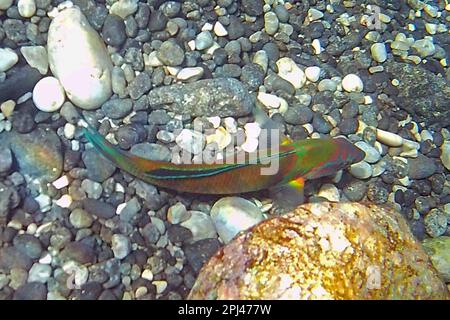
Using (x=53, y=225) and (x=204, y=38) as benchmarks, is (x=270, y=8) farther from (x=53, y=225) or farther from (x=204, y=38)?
(x=53, y=225)

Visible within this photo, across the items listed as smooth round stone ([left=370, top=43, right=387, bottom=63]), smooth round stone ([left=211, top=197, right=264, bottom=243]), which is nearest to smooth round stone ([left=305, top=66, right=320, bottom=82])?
smooth round stone ([left=370, top=43, right=387, bottom=63])

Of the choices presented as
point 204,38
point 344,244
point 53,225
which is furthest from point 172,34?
point 344,244

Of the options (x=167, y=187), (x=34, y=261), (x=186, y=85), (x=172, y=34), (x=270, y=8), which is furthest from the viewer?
(x=270, y=8)

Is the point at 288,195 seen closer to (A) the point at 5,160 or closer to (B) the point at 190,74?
(B) the point at 190,74

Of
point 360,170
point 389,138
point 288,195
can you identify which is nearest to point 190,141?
point 288,195

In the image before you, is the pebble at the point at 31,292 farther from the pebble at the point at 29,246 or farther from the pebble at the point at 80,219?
the pebble at the point at 80,219
